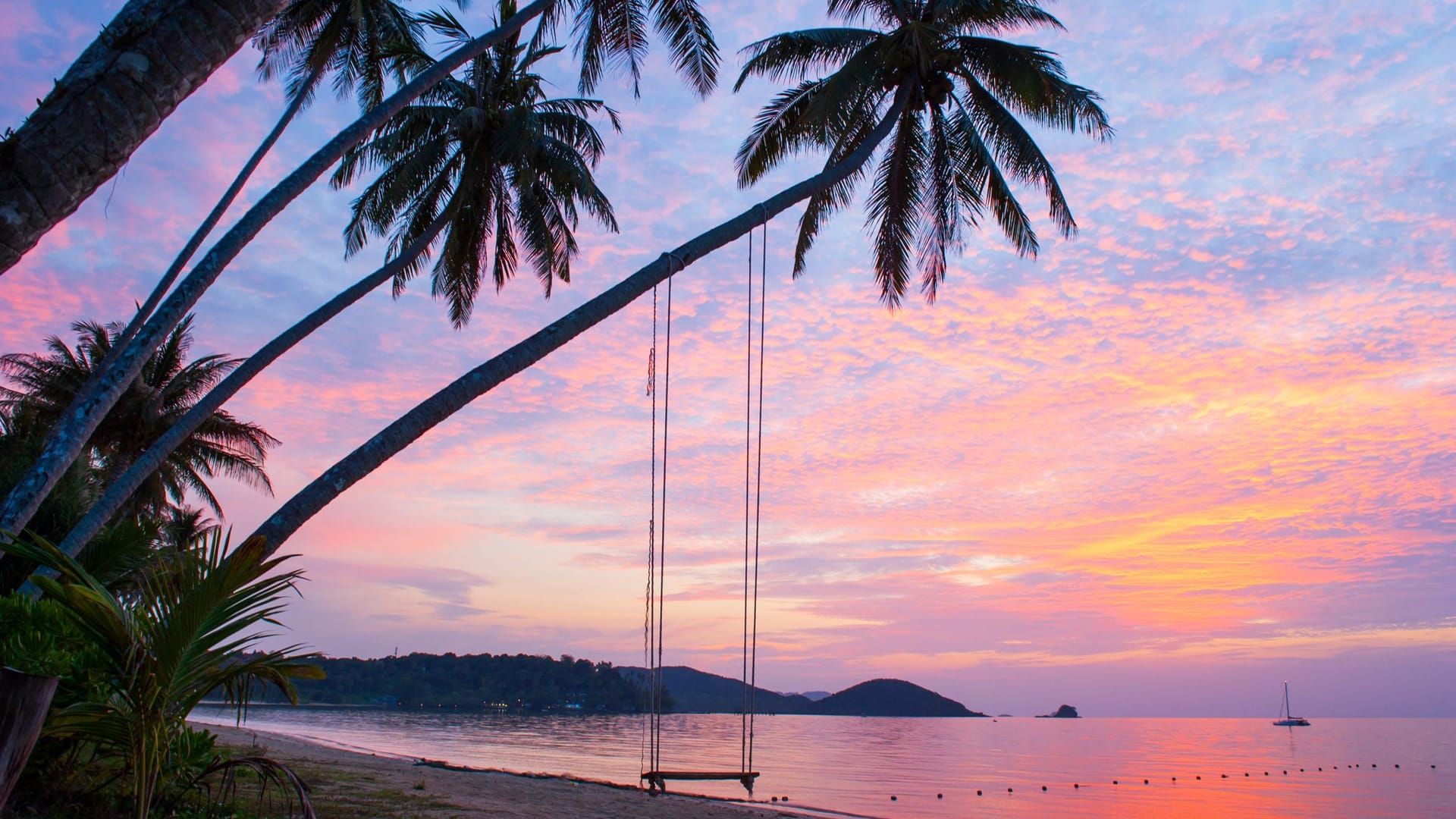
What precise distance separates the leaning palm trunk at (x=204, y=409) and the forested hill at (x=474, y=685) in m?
106

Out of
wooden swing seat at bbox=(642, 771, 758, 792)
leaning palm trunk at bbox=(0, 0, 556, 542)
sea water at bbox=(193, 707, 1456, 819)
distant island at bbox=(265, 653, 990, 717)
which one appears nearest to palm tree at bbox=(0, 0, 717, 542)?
leaning palm trunk at bbox=(0, 0, 556, 542)

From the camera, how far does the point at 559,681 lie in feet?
386

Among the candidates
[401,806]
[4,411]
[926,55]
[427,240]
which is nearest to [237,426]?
[4,411]

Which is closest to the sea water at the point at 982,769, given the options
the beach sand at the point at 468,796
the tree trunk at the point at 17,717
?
the beach sand at the point at 468,796

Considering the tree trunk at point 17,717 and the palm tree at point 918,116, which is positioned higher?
the palm tree at point 918,116

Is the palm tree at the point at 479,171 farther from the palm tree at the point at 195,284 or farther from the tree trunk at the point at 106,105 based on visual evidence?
the tree trunk at the point at 106,105

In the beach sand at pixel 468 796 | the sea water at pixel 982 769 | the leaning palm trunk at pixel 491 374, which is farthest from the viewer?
the sea water at pixel 982 769

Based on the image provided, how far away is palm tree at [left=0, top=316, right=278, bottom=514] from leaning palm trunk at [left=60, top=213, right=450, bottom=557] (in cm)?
1032

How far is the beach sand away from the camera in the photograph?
10711 mm

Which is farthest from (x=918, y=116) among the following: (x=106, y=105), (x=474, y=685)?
(x=474, y=685)

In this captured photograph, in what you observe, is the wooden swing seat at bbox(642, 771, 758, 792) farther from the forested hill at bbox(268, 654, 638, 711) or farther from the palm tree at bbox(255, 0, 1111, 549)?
the forested hill at bbox(268, 654, 638, 711)

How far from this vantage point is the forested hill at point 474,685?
361ft

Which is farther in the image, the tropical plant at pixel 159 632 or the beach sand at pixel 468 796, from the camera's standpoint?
the beach sand at pixel 468 796

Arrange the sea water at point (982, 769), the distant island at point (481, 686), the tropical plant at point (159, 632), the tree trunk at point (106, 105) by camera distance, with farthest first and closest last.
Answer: the distant island at point (481, 686), the sea water at point (982, 769), the tropical plant at point (159, 632), the tree trunk at point (106, 105)
